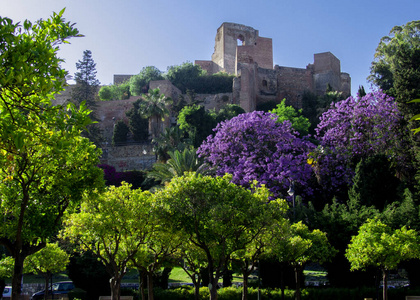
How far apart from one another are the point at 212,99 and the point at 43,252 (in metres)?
38.4

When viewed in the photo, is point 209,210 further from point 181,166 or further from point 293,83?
point 293,83

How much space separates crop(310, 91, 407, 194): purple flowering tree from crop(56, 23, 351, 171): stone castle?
72.4 ft

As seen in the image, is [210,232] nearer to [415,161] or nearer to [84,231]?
[84,231]

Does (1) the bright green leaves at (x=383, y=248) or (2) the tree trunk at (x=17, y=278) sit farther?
(1) the bright green leaves at (x=383, y=248)

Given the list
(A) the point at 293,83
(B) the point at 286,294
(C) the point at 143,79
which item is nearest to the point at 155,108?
(C) the point at 143,79

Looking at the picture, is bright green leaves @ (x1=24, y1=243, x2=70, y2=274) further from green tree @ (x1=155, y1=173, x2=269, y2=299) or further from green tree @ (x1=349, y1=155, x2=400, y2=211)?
green tree @ (x1=349, y1=155, x2=400, y2=211)

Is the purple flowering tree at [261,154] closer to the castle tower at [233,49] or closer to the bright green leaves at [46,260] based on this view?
the bright green leaves at [46,260]

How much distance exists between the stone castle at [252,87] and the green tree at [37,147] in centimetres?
3684

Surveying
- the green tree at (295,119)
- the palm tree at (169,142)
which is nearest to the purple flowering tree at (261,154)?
the palm tree at (169,142)

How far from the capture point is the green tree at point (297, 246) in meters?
16.5

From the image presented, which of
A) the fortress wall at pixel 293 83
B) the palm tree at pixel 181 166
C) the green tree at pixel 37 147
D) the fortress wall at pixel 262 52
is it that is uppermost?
the fortress wall at pixel 262 52

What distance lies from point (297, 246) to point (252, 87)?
131 feet

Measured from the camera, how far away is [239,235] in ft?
50.4

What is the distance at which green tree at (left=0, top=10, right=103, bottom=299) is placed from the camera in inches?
250
